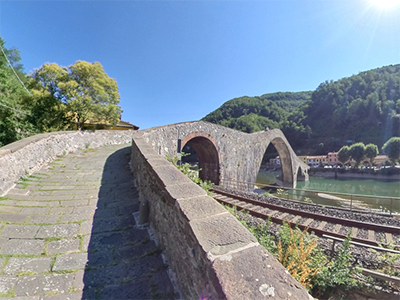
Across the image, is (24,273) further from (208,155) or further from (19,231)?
(208,155)

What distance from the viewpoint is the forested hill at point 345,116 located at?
5766 centimetres

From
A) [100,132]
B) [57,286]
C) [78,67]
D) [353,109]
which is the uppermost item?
[353,109]

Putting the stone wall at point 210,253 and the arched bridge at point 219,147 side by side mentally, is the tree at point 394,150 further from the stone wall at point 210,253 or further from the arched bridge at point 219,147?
the stone wall at point 210,253

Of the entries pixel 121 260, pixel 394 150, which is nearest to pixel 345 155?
pixel 394 150

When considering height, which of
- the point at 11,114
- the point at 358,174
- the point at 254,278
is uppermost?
the point at 11,114

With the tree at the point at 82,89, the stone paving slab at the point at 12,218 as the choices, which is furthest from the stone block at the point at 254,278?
the tree at the point at 82,89

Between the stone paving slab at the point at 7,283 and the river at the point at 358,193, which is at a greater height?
the stone paving slab at the point at 7,283

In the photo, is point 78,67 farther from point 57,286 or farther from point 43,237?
point 57,286

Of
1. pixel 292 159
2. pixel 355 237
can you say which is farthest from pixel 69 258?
pixel 292 159

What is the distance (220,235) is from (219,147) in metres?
11.9

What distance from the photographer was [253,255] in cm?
118

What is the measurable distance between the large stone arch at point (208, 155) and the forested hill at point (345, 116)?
2137 inches

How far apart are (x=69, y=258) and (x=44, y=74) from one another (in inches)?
509

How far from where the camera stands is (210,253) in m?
1.17
